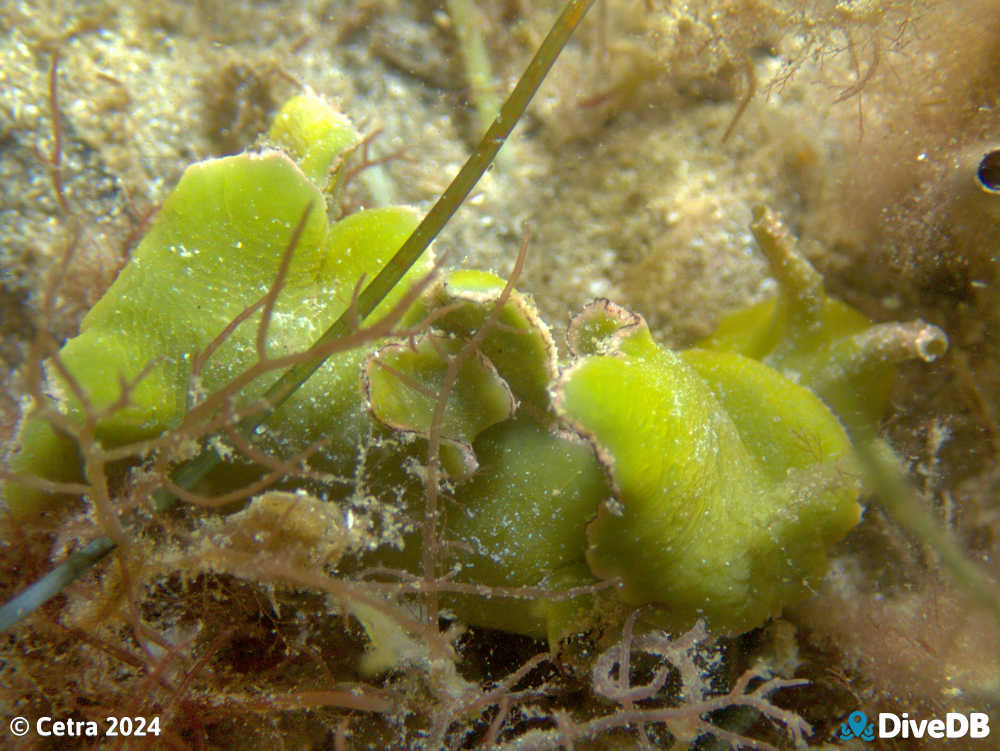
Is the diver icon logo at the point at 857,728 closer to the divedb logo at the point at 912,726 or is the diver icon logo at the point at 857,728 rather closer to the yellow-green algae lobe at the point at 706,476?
the divedb logo at the point at 912,726

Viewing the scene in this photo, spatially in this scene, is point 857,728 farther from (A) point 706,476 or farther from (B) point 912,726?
(A) point 706,476

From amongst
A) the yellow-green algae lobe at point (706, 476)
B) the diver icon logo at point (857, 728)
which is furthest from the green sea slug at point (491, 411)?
the diver icon logo at point (857, 728)

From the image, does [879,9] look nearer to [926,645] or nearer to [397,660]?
[926,645]

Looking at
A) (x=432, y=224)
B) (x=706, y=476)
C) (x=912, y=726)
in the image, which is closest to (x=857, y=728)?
(x=912, y=726)

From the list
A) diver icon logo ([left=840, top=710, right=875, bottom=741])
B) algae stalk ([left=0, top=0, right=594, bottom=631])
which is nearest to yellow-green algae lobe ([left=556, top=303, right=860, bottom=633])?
algae stalk ([left=0, top=0, right=594, bottom=631])

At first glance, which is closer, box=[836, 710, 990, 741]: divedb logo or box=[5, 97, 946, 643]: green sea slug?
box=[5, 97, 946, 643]: green sea slug

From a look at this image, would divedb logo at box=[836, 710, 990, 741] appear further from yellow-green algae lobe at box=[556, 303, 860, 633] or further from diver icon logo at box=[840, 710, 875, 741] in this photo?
yellow-green algae lobe at box=[556, 303, 860, 633]

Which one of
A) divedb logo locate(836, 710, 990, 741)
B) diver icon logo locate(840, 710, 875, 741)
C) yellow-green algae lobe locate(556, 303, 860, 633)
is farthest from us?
diver icon logo locate(840, 710, 875, 741)
